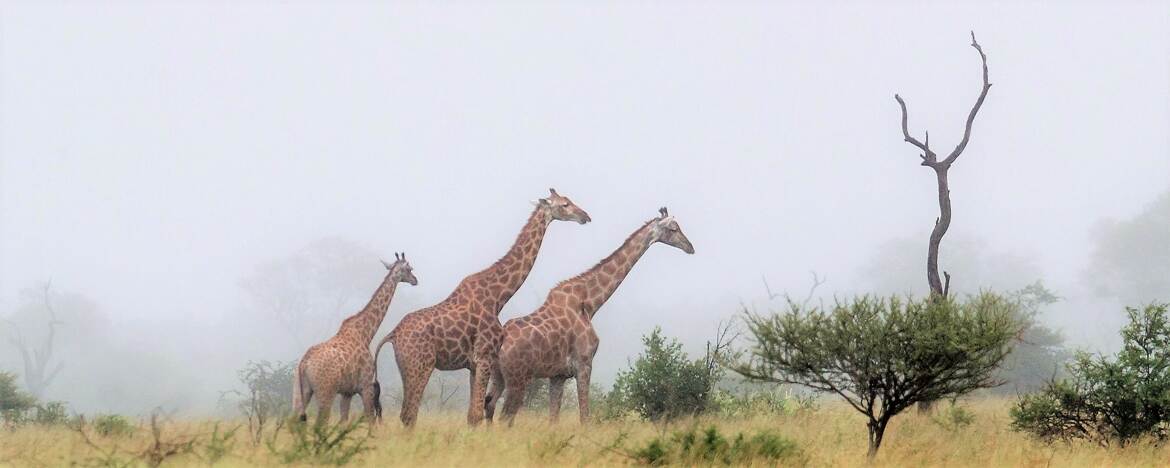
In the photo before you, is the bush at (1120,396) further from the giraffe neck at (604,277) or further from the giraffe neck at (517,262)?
the giraffe neck at (517,262)

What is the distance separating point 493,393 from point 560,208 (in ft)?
10.2

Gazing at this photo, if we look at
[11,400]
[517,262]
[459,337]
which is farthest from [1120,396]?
[11,400]

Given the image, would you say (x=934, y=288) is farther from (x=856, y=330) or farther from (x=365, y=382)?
(x=365, y=382)

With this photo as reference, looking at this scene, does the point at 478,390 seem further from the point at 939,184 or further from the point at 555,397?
the point at 939,184

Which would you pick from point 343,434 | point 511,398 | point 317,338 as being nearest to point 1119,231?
point 317,338

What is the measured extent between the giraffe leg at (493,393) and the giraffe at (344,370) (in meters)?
1.57

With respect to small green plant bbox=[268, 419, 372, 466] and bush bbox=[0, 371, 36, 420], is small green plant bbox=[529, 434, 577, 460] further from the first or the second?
bush bbox=[0, 371, 36, 420]

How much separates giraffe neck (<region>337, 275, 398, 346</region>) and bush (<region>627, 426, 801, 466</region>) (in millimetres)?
5538

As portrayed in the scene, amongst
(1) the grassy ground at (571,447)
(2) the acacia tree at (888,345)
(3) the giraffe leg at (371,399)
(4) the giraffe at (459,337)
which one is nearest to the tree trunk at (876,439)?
(2) the acacia tree at (888,345)

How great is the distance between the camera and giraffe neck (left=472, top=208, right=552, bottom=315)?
17484mm

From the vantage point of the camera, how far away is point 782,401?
2248 centimetres

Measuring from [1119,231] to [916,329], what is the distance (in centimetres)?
6724

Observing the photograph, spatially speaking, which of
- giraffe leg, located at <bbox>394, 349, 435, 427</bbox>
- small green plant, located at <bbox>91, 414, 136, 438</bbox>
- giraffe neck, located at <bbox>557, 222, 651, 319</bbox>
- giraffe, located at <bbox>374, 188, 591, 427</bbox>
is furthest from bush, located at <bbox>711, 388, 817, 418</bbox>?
small green plant, located at <bbox>91, 414, 136, 438</bbox>

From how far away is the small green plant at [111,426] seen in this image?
57.5 feet
